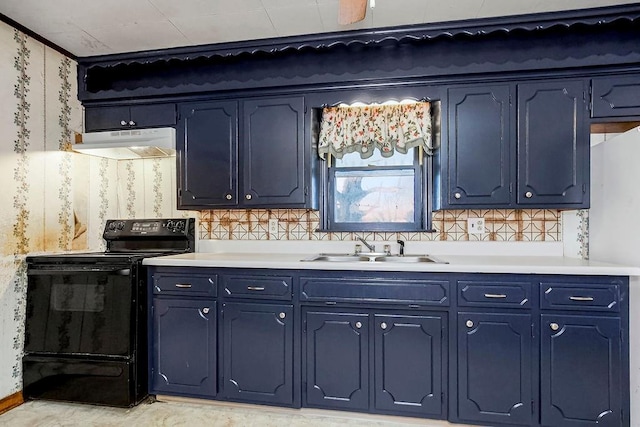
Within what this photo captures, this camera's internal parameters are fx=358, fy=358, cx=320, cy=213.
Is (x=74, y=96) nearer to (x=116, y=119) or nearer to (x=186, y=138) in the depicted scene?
(x=116, y=119)

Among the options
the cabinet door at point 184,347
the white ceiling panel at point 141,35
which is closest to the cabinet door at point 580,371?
the cabinet door at point 184,347

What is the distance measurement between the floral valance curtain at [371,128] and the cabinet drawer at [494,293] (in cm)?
98

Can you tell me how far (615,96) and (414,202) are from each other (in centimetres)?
Result: 132

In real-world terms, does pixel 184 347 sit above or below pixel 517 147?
below

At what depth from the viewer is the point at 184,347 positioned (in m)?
2.26

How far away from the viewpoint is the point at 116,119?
106 inches

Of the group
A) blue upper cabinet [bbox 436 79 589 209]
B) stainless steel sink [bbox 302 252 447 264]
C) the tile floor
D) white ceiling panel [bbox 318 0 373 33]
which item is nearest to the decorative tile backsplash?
stainless steel sink [bbox 302 252 447 264]

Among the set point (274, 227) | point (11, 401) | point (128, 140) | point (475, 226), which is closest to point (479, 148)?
point (475, 226)

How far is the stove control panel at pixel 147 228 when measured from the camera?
2762mm

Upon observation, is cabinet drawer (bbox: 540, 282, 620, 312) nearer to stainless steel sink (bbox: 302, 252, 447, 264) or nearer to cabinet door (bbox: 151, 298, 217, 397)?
stainless steel sink (bbox: 302, 252, 447, 264)

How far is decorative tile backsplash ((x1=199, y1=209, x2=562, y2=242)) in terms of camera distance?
7.98ft

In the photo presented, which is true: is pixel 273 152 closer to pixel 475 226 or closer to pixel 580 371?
pixel 475 226

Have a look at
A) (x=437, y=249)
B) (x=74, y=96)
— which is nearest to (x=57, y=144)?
(x=74, y=96)

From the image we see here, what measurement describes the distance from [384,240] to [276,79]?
1.36 meters
